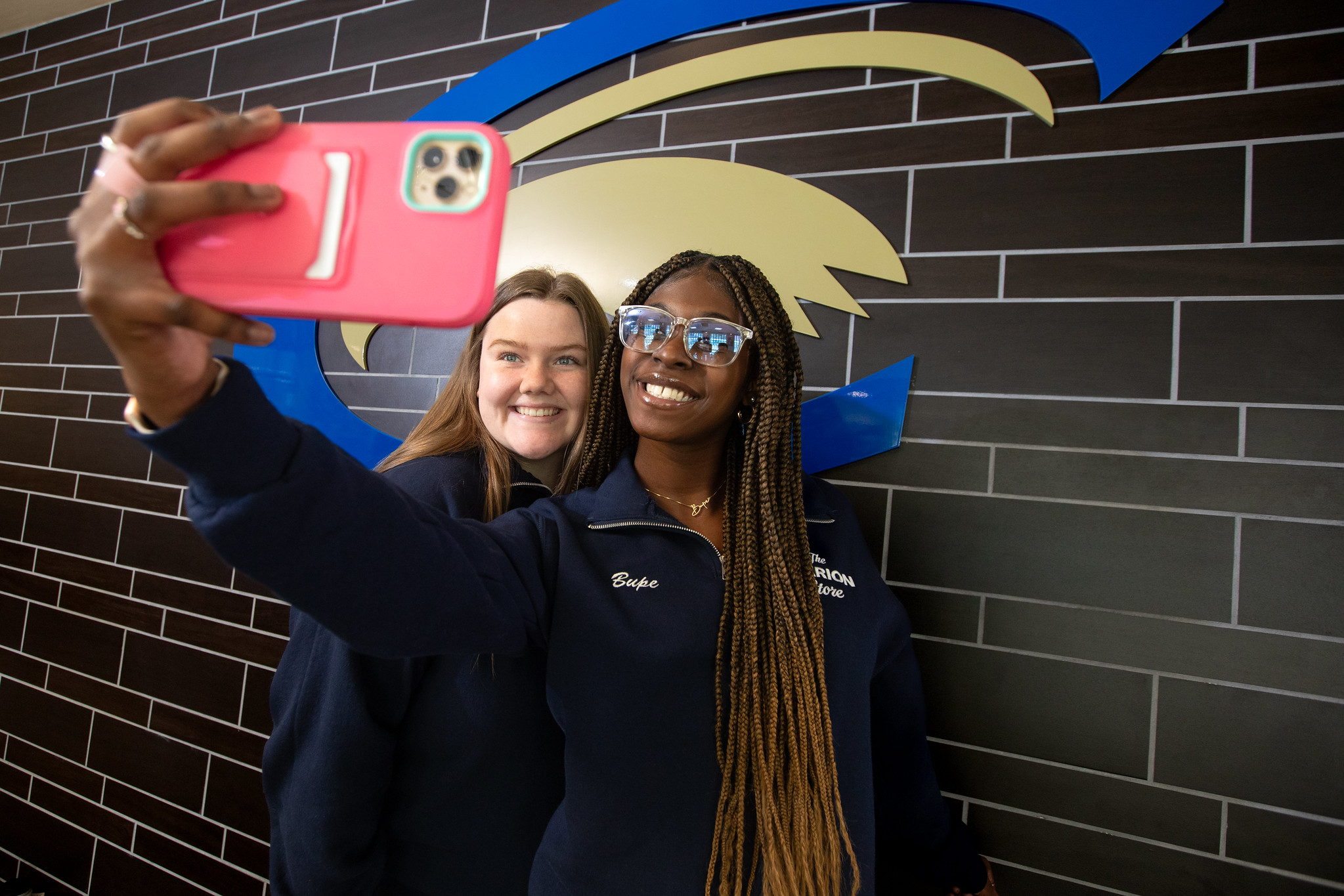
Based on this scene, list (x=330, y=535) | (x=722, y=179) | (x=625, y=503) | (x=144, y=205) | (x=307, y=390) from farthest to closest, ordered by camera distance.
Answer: (x=307, y=390)
(x=722, y=179)
(x=625, y=503)
(x=330, y=535)
(x=144, y=205)

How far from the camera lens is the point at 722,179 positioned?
5.39ft

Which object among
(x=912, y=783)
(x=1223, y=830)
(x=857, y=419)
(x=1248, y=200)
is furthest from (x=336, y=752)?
(x=1248, y=200)

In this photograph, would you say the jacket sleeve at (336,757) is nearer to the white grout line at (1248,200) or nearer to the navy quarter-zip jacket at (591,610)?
the navy quarter-zip jacket at (591,610)

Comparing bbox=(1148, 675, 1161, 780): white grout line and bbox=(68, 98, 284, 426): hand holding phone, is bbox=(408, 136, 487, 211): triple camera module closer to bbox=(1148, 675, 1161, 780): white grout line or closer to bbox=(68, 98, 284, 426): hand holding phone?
bbox=(68, 98, 284, 426): hand holding phone

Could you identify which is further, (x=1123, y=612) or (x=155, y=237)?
(x=1123, y=612)

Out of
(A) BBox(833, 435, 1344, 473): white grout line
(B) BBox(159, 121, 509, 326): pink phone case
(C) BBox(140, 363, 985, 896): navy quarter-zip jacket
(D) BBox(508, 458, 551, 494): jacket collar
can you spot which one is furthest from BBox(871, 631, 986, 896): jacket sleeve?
(B) BBox(159, 121, 509, 326): pink phone case

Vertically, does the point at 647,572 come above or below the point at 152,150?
below

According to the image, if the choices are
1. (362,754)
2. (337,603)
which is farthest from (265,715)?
(337,603)

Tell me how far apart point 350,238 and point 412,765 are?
97cm

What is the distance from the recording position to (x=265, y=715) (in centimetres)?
206

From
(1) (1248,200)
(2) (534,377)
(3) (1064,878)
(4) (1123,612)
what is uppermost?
(1) (1248,200)

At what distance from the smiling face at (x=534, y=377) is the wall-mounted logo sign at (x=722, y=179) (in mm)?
366

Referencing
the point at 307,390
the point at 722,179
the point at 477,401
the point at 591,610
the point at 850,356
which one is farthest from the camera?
the point at 307,390

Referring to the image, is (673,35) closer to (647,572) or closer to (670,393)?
(670,393)
